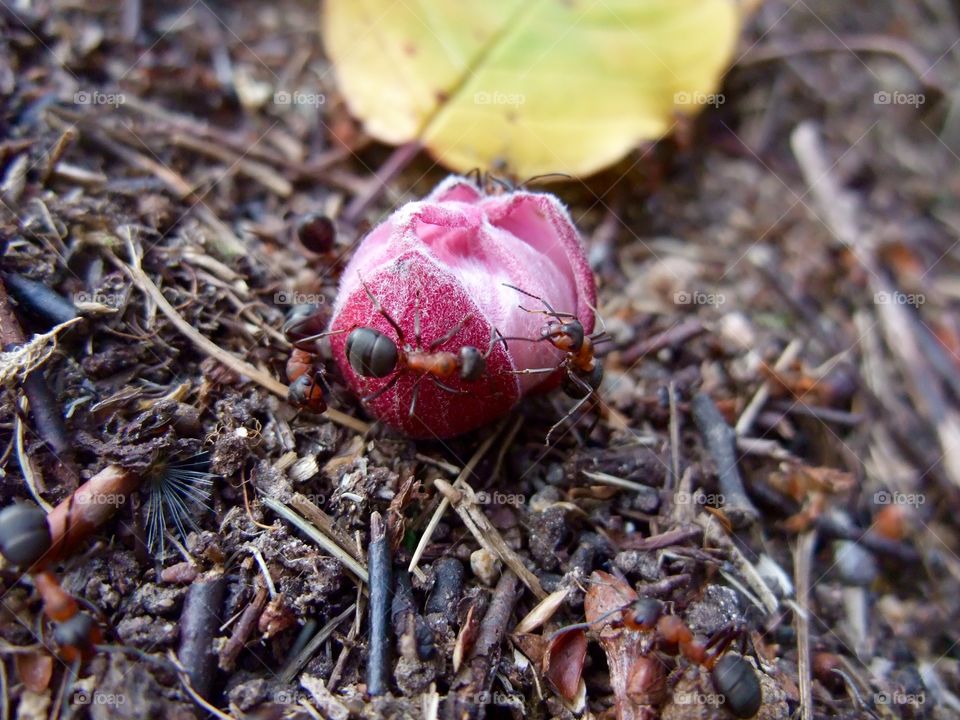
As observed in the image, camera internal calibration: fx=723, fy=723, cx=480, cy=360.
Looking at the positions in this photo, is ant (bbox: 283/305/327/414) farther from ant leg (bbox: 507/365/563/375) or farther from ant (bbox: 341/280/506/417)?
ant leg (bbox: 507/365/563/375)

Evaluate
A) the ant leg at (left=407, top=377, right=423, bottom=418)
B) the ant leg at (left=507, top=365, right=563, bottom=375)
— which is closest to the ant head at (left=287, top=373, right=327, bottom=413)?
the ant leg at (left=407, top=377, right=423, bottom=418)

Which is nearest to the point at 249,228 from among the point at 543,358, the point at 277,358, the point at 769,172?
the point at 277,358

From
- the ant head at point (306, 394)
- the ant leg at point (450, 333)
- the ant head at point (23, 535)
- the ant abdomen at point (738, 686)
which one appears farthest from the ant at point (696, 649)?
the ant head at point (23, 535)

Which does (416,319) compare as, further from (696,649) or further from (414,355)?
(696,649)

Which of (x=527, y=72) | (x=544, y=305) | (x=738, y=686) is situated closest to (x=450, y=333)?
(x=544, y=305)

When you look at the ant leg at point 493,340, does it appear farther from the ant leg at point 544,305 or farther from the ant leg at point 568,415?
the ant leg at point 568,415

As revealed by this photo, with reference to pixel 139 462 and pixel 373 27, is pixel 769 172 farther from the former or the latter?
pixel 139 462
